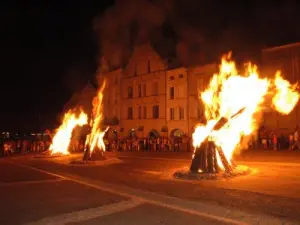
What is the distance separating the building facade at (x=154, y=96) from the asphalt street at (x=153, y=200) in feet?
79.2

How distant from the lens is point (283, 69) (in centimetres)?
2928

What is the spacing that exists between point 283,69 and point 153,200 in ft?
80.2

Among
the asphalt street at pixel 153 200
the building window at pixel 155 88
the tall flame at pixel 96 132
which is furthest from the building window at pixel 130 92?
the asphalt street at pixel 153 200

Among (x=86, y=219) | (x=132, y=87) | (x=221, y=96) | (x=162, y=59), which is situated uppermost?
(x=162, y=59)

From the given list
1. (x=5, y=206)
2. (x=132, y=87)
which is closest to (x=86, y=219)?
(x=5, y=206)

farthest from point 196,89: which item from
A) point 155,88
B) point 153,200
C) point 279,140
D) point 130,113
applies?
point 153,200

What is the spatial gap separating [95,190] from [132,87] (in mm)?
35274

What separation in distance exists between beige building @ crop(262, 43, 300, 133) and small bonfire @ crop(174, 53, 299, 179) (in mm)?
12546

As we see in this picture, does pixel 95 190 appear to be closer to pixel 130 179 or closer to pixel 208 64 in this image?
pixel 130 179

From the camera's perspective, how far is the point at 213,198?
8992 mm

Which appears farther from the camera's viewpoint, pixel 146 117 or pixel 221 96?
pixel 146 117

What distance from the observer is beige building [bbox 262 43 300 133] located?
1125 inches

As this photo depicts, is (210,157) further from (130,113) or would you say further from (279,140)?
(130,113)

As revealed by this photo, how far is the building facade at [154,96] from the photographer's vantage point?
3766cm
